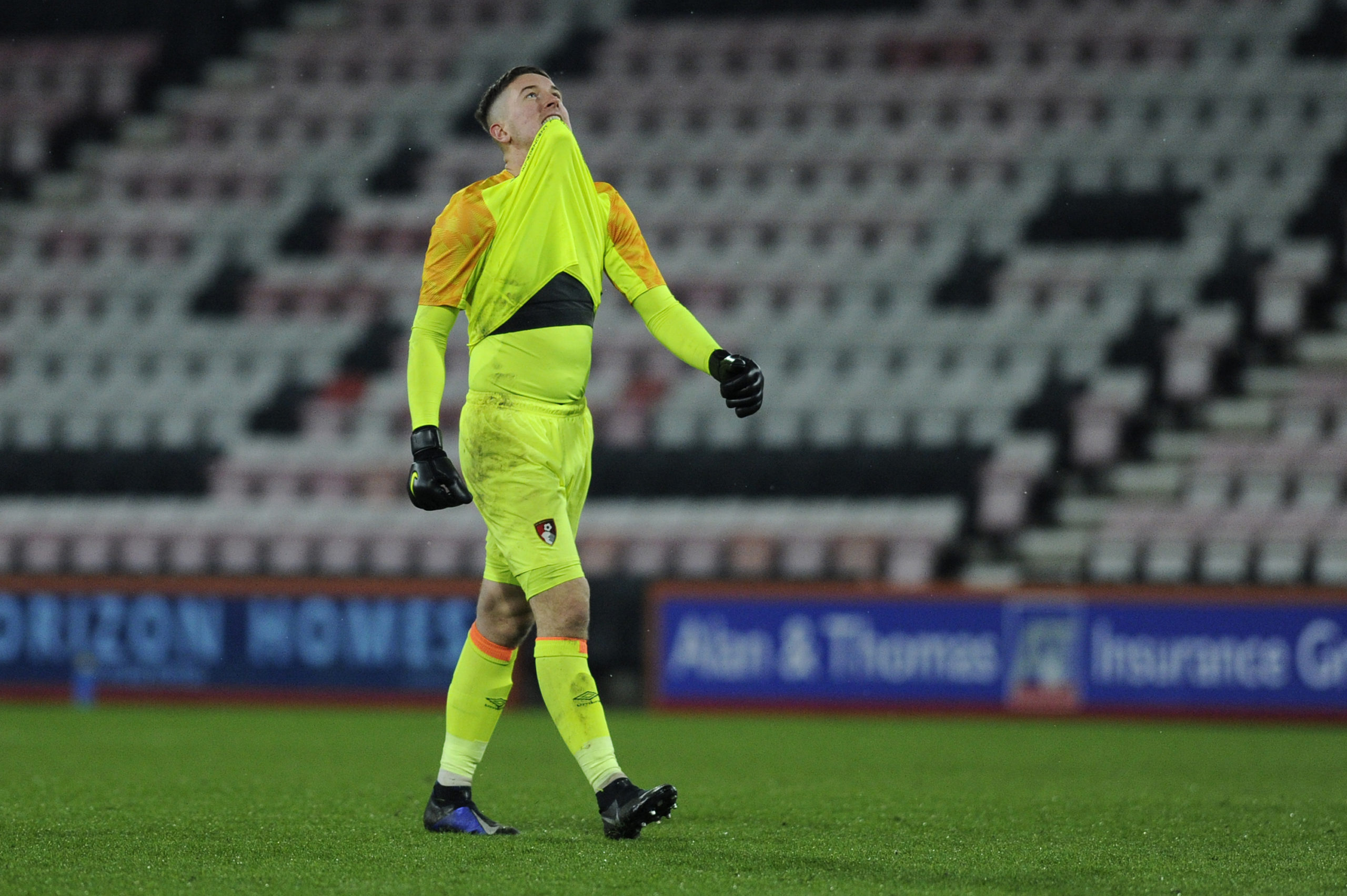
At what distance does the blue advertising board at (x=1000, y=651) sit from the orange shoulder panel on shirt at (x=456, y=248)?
715 centimetres

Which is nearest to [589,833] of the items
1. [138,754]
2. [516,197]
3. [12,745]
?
[516,197]

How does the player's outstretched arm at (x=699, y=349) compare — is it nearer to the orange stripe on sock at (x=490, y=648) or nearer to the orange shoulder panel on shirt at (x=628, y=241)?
the orange shoulder panel on shirt at (x=628, y=241)

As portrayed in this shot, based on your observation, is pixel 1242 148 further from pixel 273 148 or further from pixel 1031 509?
pixel 273 148

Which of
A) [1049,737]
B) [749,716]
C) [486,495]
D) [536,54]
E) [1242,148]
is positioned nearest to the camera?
[486,495]

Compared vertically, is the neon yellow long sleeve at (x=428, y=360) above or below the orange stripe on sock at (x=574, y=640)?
above

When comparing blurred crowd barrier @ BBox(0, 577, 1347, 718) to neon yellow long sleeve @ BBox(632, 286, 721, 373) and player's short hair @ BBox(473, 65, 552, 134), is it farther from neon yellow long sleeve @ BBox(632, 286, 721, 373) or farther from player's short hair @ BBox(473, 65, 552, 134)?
player's short hair @ BBox(473, 65, 552, 134)

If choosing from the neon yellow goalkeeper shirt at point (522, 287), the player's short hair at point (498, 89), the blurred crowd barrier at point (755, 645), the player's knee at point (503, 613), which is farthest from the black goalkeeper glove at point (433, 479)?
the blurred crowd barrier at point (755, 645)

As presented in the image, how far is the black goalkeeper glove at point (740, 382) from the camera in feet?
15.3

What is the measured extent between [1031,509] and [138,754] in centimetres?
726

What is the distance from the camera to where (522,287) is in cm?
486

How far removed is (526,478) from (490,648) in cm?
58

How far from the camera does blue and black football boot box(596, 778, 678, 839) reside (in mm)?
4465

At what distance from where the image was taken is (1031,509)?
13328mm

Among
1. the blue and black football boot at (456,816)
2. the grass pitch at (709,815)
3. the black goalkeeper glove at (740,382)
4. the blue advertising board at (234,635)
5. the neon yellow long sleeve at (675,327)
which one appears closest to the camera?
the grass pitch at (709,815)
